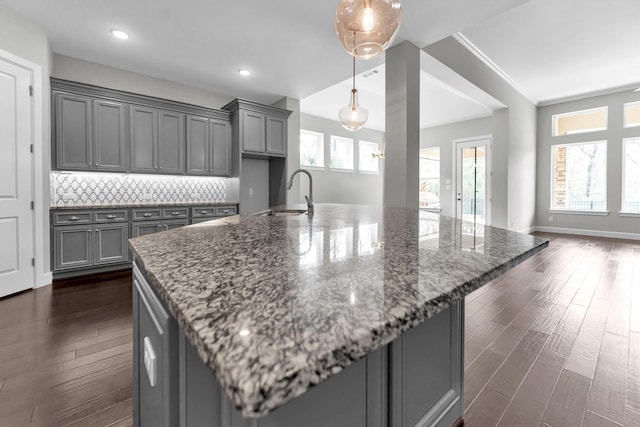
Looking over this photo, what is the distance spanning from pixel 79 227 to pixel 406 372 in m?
4.27

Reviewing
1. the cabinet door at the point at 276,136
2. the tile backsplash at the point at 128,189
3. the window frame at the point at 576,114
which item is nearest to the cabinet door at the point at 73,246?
the tile backsplash at the point at 128,189

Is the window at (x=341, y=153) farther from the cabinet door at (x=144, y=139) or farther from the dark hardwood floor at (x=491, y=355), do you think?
the dark hardwood floor at (x=491, y=355)

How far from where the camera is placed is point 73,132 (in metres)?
3.72

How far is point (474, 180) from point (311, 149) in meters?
4.32

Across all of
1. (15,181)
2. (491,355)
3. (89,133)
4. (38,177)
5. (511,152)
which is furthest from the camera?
(511,152)

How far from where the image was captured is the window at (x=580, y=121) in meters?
6.63

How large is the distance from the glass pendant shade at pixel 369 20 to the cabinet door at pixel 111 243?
12.2ft

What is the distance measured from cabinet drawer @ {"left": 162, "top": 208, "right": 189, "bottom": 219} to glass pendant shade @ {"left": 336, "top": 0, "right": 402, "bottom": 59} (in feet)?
11.6

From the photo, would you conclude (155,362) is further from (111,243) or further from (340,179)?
(340,179)

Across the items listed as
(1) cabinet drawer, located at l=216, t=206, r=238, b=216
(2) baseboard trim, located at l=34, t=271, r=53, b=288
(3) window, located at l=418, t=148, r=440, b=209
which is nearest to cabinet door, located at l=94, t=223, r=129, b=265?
(2) baseboard trim, located at l=34, t=271, r=53, b=288

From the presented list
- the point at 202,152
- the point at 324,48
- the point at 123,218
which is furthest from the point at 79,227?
the point at 324,48

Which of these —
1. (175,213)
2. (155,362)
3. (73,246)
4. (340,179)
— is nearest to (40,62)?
(73,246)

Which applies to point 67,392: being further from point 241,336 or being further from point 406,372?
point 241,336

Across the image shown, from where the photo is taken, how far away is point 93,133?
3.86 metres
